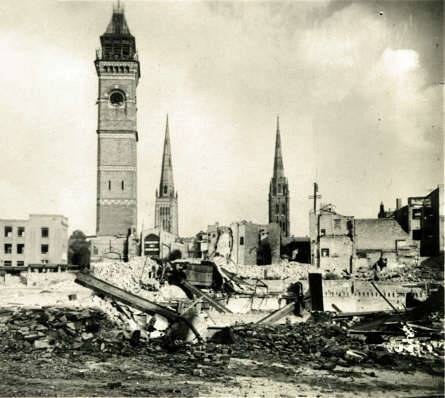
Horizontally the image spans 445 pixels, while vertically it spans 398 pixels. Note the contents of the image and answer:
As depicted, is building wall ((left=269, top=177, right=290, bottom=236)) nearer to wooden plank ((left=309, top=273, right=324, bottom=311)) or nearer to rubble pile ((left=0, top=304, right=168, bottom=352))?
wooden plank ((left=309, top=273, right=324, bottom=311))

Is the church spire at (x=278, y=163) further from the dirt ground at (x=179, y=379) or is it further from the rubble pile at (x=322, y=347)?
the dirt ground at (x=179, y=379)

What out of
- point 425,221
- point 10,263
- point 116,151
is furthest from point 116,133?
point 425,221

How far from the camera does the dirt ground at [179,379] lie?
33.2ft

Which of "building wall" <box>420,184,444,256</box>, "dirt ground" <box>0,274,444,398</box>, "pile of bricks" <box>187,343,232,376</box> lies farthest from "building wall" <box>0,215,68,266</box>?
"pile of bricks" <box>187,343,232,376</box>

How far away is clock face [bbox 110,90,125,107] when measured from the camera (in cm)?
6014

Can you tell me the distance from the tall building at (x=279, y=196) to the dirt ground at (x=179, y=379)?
260 ft

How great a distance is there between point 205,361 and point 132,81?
5209cm

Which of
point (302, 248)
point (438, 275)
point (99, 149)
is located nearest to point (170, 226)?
point (99, 149)

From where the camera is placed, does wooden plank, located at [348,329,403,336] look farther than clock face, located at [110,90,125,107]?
No

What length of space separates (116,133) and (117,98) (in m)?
4.27

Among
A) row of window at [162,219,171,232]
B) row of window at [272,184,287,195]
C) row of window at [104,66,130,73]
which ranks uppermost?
row of window at [104,66,130,73]

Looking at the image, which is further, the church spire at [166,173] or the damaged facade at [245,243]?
the church spire at [166,173]

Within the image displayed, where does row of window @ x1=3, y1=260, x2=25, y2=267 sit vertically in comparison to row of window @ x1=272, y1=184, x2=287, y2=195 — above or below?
below

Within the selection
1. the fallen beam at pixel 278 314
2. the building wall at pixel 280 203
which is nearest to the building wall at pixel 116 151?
the building wall at pixel 280 203
